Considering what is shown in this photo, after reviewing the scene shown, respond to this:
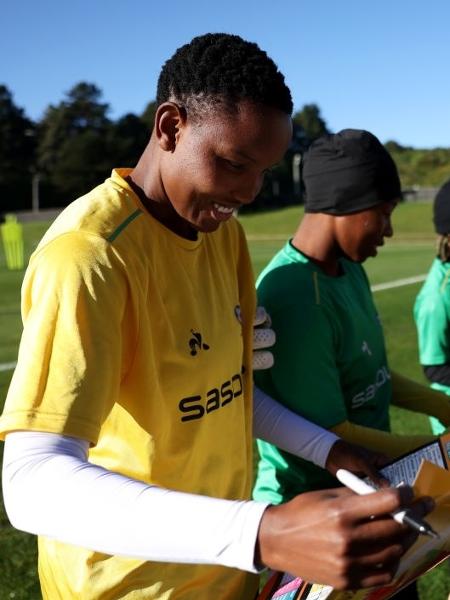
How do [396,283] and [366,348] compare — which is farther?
[396,283]

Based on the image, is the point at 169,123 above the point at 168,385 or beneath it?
above

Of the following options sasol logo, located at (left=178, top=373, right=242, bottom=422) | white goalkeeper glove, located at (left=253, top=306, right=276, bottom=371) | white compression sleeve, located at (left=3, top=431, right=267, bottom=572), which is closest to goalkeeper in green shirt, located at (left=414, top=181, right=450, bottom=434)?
white goalkeeper glove, located at (left=253, top=306, right=276, bottom=371)

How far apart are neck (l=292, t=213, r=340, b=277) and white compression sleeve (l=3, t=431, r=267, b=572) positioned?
168cm

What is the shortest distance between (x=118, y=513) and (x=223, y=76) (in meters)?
0.98

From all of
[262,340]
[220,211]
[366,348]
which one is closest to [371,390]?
[366,348]

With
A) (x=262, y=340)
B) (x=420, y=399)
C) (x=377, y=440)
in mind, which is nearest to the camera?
(x=262, y=340)

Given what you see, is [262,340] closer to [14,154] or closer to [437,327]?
[437,327]

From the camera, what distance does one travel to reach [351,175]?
3004 mm

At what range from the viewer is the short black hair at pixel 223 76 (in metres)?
1.77

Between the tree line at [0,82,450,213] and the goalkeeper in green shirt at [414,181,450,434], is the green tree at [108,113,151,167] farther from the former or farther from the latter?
the goalkeeper in green shirt at [414,181,450,434]

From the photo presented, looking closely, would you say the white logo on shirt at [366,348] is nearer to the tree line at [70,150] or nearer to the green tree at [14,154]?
the tree line at [70,150]

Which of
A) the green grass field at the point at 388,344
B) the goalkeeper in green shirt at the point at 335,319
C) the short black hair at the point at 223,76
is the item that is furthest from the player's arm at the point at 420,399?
the short black hair at the point at 223,76

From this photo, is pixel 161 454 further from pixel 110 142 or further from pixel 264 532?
pixel 110 142

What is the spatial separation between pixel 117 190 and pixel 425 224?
46.3m
